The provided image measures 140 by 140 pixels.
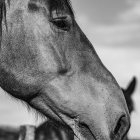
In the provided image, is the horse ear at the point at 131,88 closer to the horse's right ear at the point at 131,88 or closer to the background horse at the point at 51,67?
the horse's right ear at the point at 131,88

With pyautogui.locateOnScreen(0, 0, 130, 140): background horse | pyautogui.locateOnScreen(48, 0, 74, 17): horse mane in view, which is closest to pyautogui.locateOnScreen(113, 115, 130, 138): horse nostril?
pyautogui.locateOnScreen(0, 0, 130, 140): background horse

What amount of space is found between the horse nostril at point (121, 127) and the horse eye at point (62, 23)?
0.95m

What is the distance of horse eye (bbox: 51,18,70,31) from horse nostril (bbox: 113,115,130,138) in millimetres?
951

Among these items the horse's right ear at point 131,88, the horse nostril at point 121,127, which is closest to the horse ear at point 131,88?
the horse's right ear at point 131,88

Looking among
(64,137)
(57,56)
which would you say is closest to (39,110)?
(57,56)

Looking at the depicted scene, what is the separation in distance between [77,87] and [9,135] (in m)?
7.94

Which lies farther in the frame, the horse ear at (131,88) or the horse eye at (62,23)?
the horse ear at (131,88)

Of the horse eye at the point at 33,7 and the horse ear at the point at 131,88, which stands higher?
the horse eye at the point at 33,7

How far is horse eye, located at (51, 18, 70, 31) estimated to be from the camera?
341 cm

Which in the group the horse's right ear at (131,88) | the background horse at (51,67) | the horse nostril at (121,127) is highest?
the background horse at (51,67)

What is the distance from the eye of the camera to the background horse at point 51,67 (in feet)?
10.8

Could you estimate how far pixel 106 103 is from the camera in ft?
10.6

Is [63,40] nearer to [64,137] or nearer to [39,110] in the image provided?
[39,110]

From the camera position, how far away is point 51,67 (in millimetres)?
3340
